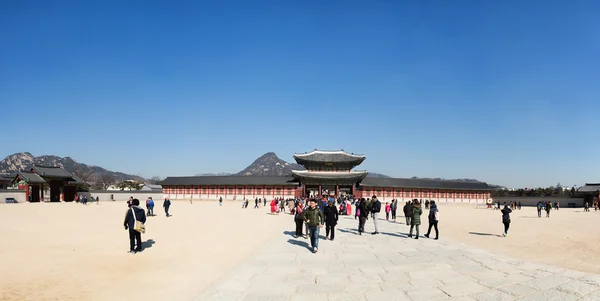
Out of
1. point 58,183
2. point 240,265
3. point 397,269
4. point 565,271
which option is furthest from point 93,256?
point 58,183

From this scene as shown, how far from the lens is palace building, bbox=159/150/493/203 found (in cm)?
5366

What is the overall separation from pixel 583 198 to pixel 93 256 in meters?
61.5

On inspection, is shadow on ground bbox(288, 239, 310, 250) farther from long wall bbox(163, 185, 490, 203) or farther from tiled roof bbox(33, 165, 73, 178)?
tiled roof bbox(33, 165, 73, 178)

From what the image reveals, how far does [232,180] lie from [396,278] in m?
52.0

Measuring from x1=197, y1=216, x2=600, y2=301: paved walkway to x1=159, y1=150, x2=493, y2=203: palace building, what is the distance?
142 feet

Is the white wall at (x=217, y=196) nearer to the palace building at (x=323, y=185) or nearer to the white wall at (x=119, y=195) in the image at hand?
the palace building at (x=323, y=185)

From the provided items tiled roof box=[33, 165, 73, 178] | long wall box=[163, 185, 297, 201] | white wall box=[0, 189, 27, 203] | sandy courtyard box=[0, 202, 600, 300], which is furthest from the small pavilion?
sandy courtyard box=[0, 202, 600, 300]

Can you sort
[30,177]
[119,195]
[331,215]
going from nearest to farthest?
[331,215], [30,177], [119,195]

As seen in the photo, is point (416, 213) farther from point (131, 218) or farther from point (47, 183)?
point (47, 183)

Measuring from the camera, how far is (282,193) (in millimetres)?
54969

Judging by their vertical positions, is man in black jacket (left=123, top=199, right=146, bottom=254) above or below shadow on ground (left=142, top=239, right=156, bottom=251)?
above

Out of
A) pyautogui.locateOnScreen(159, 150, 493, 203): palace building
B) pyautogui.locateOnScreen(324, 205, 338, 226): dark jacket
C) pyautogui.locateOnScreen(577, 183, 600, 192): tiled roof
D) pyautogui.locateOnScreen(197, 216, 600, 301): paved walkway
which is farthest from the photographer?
pyautogui.locateOnScreen(159, 150, 493, 203): palace building

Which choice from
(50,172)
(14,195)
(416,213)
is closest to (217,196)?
(50,172)

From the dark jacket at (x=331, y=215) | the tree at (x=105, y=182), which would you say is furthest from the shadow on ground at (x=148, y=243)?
the tree at (x=105, y=182)
